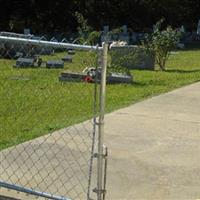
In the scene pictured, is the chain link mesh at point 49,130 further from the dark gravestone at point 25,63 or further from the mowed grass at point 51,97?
the dark gravestone at point 25,63

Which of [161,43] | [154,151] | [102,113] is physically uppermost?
[102,113]

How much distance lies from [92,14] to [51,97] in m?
28.8

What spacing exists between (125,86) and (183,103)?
235 cm

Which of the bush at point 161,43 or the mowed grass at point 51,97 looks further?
the bush at point 161,43

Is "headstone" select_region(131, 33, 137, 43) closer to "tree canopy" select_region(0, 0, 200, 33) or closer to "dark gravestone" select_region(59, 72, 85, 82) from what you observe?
"tree canopy" select_region(0, 0, 200, 33)

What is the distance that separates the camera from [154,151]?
268 inches

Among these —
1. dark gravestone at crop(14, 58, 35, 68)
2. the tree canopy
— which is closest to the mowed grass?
dark gravestone at crop(14, 58, 35, 68)

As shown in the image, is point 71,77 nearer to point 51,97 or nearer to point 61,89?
point 61,89

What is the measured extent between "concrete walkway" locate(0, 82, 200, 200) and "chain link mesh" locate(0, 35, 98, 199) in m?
0.03

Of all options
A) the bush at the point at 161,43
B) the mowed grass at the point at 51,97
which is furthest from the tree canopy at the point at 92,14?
the mowed grass at the point at 51,97

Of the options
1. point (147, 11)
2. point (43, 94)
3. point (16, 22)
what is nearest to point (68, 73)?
point (43, 94)

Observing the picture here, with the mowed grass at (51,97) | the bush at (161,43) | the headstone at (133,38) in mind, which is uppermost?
the bush at (161,43)

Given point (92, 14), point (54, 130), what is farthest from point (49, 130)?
point (92, 14)

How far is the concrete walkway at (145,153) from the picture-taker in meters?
5.40
